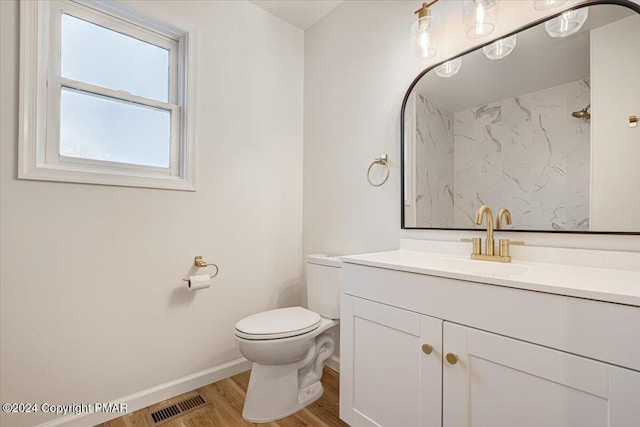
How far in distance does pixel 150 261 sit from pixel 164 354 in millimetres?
539

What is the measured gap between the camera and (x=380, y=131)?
69.9 inches

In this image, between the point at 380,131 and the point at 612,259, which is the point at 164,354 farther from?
the point at 612,259

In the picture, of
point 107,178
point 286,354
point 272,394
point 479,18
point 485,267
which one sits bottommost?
point 272,394

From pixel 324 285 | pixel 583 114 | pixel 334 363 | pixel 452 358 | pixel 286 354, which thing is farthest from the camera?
pixel 334 363

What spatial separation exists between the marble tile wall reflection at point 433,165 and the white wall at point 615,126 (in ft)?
1.77

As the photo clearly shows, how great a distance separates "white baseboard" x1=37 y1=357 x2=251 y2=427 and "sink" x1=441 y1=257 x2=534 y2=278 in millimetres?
1496

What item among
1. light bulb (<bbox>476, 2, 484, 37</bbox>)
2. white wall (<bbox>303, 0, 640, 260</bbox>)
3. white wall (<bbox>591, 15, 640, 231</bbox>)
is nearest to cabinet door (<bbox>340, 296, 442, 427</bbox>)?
white wall (<bbox>303, 0, 640, 260</bbox>)

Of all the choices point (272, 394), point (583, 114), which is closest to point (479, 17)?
point (583, 114)

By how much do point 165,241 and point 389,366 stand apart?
4.41ft

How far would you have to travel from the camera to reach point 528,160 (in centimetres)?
124

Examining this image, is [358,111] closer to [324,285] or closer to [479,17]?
[479,17]

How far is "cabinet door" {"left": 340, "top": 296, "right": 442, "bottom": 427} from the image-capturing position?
3.37 feet

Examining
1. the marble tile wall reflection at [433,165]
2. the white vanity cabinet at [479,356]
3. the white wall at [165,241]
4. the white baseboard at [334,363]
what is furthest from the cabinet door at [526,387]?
the white wall at [165,241]

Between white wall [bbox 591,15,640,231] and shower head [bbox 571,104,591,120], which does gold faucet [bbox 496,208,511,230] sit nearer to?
white wall [bbox 591,15,640,231]
